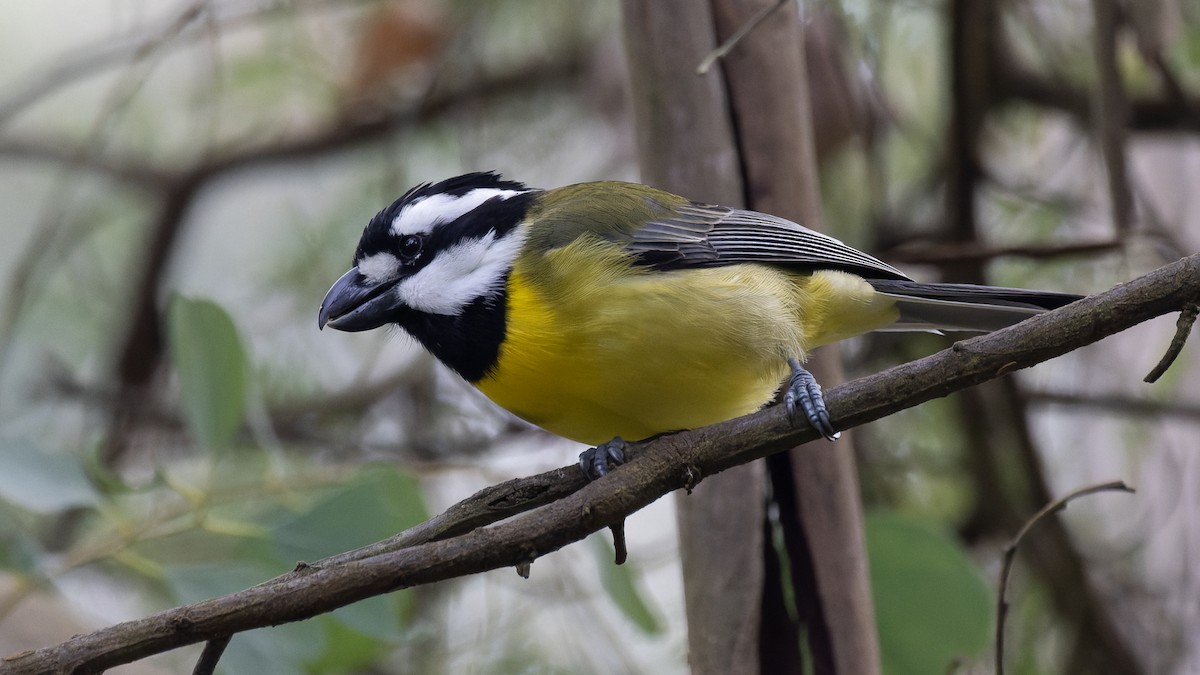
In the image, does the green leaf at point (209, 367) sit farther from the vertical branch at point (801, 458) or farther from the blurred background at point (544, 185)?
the vertical branch at point (801, 458)

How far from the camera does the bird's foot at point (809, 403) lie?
141 cm

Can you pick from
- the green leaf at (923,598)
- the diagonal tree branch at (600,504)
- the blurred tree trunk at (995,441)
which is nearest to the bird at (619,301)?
the diagonal tree branch at (600,504)

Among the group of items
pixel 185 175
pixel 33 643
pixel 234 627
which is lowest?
pixel 234 627

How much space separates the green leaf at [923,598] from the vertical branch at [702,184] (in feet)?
1.06

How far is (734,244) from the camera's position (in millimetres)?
1999

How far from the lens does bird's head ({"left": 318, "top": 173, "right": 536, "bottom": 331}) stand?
194 centimetres

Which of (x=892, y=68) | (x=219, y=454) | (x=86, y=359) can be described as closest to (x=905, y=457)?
(x=892, y=68)

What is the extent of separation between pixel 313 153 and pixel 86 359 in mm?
1047

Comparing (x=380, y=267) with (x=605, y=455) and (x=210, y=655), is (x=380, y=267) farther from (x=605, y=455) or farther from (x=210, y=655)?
(x=210, y=655)

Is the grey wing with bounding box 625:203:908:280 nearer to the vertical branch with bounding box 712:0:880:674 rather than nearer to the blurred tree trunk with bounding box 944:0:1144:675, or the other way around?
the vertical branch with bounding box 712:0:880:674

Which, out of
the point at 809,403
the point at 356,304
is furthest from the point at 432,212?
the point at 809,403

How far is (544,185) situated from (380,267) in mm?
1584

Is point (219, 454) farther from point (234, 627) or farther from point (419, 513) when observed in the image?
point (234, 627)

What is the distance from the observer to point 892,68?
3451mm
